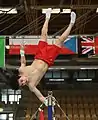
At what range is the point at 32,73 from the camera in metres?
5.06

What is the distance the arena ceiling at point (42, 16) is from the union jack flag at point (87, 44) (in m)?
0.72

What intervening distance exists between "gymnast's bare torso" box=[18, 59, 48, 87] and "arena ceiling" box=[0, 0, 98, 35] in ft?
14.0

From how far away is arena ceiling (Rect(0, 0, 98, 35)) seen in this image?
30.8ft

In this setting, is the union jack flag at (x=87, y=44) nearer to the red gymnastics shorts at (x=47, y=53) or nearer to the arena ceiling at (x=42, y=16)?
the arena ceiling at (x=42, y=16)

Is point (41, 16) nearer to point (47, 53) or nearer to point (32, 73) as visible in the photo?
point (47, 53)

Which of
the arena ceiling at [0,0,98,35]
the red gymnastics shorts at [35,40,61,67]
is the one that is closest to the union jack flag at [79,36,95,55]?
the arena ceiling at [0,0,98,35]

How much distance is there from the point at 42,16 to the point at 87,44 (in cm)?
191

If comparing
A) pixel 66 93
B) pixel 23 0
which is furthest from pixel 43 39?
pixel 66 93

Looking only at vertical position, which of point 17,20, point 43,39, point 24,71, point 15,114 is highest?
point 17,20

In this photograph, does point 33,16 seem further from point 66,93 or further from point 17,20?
point 66,93

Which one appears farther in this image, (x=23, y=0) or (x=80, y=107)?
(x=80, y=107)

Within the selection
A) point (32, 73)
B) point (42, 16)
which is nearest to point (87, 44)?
point (42, 16)

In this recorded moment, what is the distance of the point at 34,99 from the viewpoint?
15648 mm

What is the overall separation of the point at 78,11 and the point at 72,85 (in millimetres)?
9402
